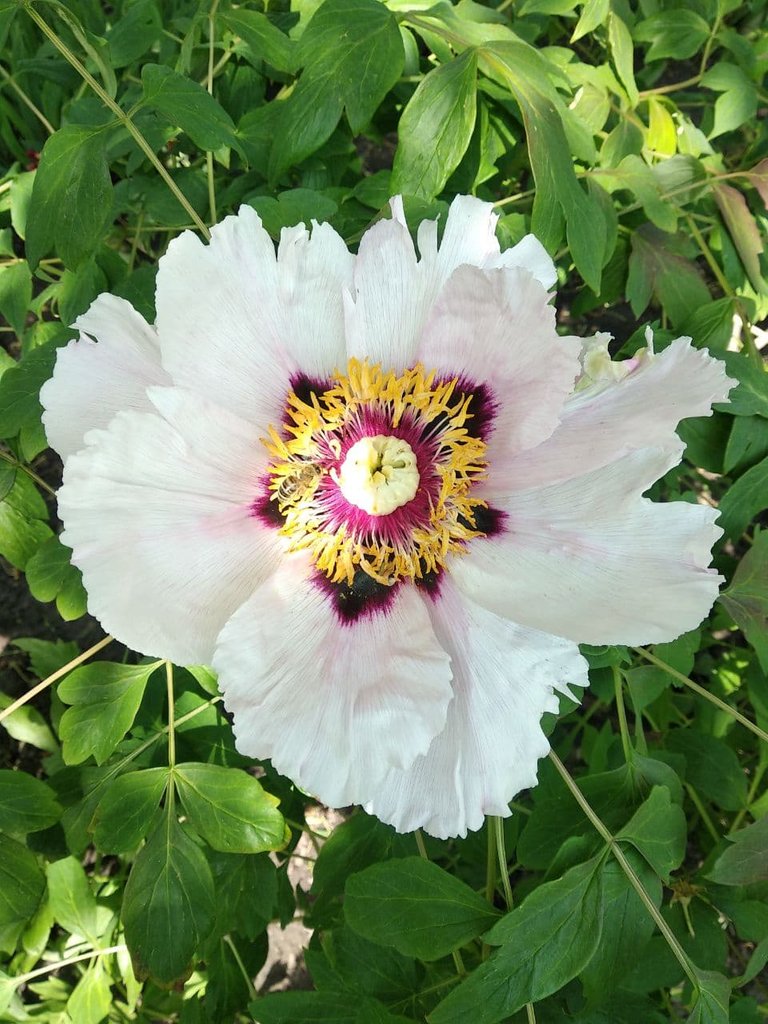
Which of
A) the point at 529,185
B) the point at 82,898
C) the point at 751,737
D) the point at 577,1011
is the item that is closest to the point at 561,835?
the point at 577,1011

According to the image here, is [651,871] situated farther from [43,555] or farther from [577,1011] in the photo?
[43,555]

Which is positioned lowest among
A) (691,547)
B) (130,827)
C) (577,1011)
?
(577,1011)

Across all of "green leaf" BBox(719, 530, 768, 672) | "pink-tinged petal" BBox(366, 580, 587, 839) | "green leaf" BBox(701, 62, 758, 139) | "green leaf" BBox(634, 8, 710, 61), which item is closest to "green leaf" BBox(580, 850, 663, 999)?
"pink-tinged petal" BBox(366, 580, 587, 839)

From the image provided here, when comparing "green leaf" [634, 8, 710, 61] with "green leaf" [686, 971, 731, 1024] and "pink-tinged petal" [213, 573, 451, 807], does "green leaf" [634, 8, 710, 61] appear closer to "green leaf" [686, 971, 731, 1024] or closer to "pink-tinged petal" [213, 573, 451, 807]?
"pink-tinged petal" [213, 573, 451, 807]

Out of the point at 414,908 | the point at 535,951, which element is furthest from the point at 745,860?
the point at 414,908

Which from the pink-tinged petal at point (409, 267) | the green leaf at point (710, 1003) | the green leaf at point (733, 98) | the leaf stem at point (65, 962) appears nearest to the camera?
the pink-tinged petal at point (409, 267)

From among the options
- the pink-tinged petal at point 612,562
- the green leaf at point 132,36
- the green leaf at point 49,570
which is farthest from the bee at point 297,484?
the green leaf at point 132,36

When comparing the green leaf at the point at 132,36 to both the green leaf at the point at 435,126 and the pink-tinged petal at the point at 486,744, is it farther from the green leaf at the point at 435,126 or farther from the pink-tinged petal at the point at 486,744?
the pink-tinged petal at the point at 486,744
